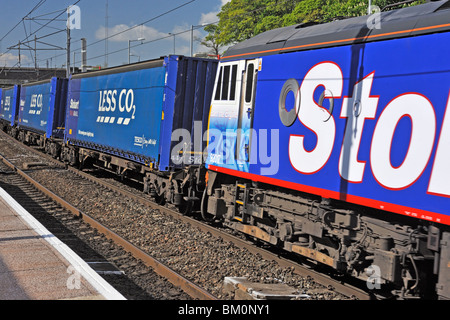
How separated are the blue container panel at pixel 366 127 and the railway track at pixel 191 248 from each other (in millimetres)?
1483

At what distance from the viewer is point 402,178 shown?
6.07 m

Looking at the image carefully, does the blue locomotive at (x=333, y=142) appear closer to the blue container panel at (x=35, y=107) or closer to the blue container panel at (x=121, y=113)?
the blue container panel at (x=121, y=113)

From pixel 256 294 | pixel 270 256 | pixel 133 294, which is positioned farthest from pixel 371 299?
pixel 133 294

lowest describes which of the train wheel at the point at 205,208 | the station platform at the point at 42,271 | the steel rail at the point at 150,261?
the steel rail at the point at 150,261

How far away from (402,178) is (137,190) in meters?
→ 12.4

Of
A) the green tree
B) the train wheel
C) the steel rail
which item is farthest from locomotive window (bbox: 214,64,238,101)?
the green tree

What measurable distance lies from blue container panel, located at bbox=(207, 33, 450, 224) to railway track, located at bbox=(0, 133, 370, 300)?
4.86 ft

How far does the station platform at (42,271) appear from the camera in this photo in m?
6.19

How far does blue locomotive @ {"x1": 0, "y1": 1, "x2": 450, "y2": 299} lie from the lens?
584 cm

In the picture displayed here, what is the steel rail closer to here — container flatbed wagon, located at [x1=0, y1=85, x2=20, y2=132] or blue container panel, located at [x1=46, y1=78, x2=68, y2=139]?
blue container panel, located at [x1=46, y1=78, x2=68, y2=139]

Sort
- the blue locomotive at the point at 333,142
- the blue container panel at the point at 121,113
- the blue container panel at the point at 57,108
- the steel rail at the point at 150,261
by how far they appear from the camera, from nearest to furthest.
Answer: the blue locomotive at the point at 333,142
the steel rail at the point at 150,261
the blue container panel at the point at 121,113
the blue container panel at the point at 57,108

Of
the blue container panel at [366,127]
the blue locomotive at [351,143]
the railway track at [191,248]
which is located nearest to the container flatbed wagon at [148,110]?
the railway track at [191,248]
